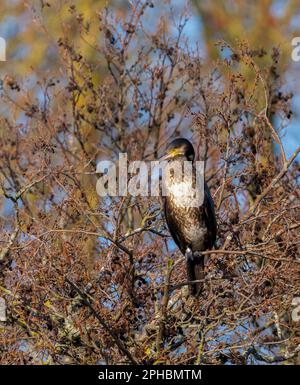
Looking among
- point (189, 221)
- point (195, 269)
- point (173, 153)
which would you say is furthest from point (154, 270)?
point (173, 153)

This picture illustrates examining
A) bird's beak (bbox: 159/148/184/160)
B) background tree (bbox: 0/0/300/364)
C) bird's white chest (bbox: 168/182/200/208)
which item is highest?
bird's beak (bbox: 159/148/184/160)

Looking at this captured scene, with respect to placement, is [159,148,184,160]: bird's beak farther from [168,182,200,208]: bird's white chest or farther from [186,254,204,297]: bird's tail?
[186,254,204,297]: bird's tail

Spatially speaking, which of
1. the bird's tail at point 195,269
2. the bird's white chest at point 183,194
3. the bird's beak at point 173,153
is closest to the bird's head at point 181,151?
the bird's beak at point 173,153

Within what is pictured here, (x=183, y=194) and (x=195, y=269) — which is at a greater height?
(x=183, y=194)

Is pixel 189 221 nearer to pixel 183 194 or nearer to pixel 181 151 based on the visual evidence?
pixel 183 194

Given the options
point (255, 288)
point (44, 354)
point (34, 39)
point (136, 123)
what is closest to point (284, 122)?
point (136, 123)

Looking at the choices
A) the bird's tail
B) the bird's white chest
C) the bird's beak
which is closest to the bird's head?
the bird's beak

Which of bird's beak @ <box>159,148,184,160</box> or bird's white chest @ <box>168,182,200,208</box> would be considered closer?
bird's white chest @ <box>168,182,200,208</box>

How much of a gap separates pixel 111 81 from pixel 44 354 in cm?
384

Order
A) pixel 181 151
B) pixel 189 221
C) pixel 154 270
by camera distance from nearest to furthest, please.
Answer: pixel 154 270 → pixel 189 221 → pixel 181 151

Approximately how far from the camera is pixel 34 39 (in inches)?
503

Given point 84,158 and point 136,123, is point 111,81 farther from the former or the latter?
point 84,158

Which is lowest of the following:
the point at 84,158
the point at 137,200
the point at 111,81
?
the point at 137,200

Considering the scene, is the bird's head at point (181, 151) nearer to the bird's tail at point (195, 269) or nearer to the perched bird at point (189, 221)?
the perched bird at point (189, 221)
